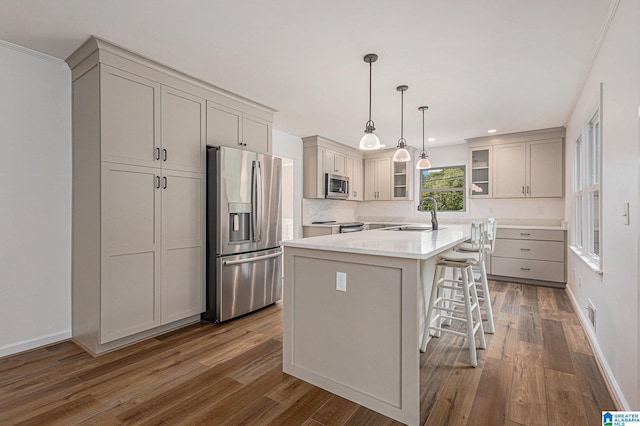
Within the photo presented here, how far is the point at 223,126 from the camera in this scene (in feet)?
11.3

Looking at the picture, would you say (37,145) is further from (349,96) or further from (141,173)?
(349,96)

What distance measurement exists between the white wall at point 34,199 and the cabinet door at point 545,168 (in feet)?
20.0

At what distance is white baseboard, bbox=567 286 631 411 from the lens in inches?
70.8

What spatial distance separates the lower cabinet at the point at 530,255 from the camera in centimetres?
466

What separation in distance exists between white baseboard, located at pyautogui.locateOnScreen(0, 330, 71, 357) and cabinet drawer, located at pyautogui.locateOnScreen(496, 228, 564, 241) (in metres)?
5.73

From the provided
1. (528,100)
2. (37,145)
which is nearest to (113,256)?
(37,145)

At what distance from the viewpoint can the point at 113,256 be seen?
2549 mm

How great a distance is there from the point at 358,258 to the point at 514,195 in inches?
178

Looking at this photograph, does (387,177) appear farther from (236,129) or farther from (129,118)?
(129,118)

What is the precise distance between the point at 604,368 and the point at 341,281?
1944 mm

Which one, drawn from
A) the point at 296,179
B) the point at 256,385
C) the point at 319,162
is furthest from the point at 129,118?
the point at 319,162

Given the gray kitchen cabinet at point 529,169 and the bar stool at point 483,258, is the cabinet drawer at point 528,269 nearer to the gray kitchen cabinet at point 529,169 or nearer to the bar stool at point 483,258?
the gray kitchen cabinet at point 529,169

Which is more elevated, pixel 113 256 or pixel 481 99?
pixel 481 99

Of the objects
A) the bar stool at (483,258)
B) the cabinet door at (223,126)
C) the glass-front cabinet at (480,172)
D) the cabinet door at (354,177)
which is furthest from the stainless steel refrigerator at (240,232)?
the glass-front cabinet at (480,172)
